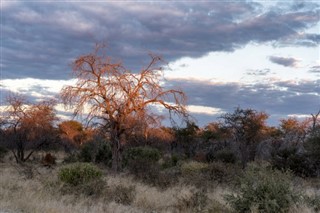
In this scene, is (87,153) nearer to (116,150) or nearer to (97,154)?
(97,154)

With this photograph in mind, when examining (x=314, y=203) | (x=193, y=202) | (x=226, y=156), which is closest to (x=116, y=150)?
(x=193, y=202)

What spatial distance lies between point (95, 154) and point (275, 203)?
21.8 metres

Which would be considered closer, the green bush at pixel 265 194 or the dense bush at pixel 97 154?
the green bush at pixel 265 194

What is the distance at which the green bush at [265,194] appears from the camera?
12.4 m

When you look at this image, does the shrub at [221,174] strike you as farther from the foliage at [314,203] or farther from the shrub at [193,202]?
the foliage at [314,203]

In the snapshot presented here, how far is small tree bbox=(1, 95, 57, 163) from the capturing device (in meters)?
36.2

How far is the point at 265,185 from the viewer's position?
12.7 m

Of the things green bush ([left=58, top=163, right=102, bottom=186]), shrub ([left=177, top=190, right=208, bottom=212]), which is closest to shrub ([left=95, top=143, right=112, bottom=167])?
green bush ([left=58, top=163, right=102, bottom=186])

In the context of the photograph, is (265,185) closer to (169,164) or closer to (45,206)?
(45,206)

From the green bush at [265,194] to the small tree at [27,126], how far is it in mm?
25439

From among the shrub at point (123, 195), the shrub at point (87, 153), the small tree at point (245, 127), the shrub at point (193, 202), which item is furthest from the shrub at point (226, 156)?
the shrub at point (193, 202)

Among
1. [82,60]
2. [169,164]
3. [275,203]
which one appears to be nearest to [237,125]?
[169,164]

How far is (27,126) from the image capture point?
119 feet

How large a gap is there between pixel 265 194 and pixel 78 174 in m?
8.88
